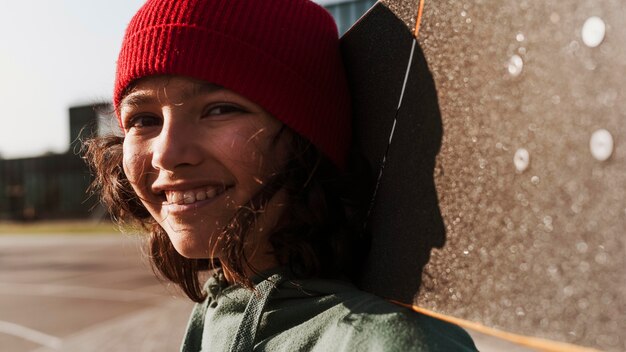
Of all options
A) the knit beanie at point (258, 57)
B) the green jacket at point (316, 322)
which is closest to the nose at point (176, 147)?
the knit beanie at point (258, 57)

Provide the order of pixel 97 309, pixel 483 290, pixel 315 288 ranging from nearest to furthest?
pixel 483 290 → pixel 315 288 → pixel 97 309

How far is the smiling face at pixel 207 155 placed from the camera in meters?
1.22

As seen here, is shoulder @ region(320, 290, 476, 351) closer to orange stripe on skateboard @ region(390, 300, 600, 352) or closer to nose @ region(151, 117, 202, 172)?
orange stripe on skateboard @ region(390, 300, 600, 352)

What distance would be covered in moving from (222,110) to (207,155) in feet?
0.38

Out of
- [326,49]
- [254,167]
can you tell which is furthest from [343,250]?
[326,49]

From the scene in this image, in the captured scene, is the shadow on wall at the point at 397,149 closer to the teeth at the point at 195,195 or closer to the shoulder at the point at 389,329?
the shoulder at the point at 389,329

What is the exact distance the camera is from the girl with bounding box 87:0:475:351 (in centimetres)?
122

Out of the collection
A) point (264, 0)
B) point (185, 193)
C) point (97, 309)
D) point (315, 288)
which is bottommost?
point (97, 309)

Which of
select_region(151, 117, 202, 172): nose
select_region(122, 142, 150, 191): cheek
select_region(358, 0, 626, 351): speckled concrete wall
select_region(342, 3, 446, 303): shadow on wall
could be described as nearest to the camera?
select_region(358, 0, 626, 351): speckled concrete wall

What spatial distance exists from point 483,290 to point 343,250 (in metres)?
0.58

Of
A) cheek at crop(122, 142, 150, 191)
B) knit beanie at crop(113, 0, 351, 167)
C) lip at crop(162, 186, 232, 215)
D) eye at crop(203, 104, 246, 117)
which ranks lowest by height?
lip at crop(162, 186, 232, 215)

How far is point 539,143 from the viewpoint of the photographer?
61 cm

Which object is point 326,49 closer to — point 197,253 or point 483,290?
point 197,253

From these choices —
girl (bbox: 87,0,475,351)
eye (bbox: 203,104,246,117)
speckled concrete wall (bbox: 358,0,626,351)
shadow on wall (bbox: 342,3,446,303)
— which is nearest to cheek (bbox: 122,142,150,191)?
girl (bbox: 87,0,475,351)
